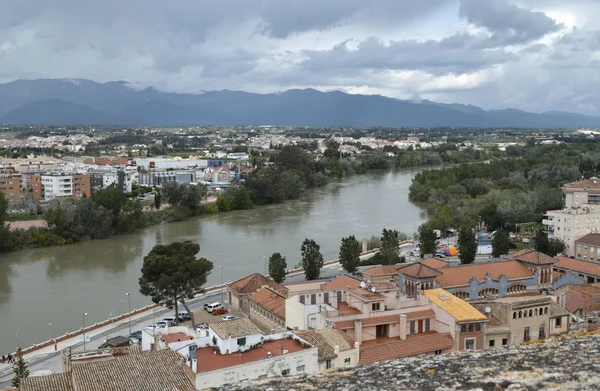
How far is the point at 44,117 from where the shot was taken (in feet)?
576

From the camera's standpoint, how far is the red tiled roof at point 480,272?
32.9 feet

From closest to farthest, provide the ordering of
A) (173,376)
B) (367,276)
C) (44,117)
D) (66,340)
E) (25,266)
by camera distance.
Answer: (173,376), (66,340), (367,276), (25,266), (44,117)

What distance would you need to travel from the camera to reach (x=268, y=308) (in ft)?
30.7

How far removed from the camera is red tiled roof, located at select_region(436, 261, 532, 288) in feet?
32.9

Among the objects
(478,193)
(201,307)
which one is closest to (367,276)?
(201,307)

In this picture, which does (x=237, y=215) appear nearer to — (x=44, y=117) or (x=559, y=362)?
(x=559, y=362)

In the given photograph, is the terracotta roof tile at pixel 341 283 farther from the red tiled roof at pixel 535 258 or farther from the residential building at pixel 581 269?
the residential building at pixel 581 269

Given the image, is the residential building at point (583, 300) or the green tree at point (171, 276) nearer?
the residential building at point (583, 300)

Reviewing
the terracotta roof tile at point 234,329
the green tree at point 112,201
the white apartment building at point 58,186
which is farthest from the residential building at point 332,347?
the white apartment building at point 58,186

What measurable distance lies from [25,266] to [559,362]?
1622 centimetres

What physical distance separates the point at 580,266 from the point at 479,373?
1184cm

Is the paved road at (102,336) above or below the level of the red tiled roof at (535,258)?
below

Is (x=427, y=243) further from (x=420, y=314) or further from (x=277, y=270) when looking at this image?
(x=420, y=314)

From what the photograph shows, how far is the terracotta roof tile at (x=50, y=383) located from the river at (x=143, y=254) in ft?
17.9
